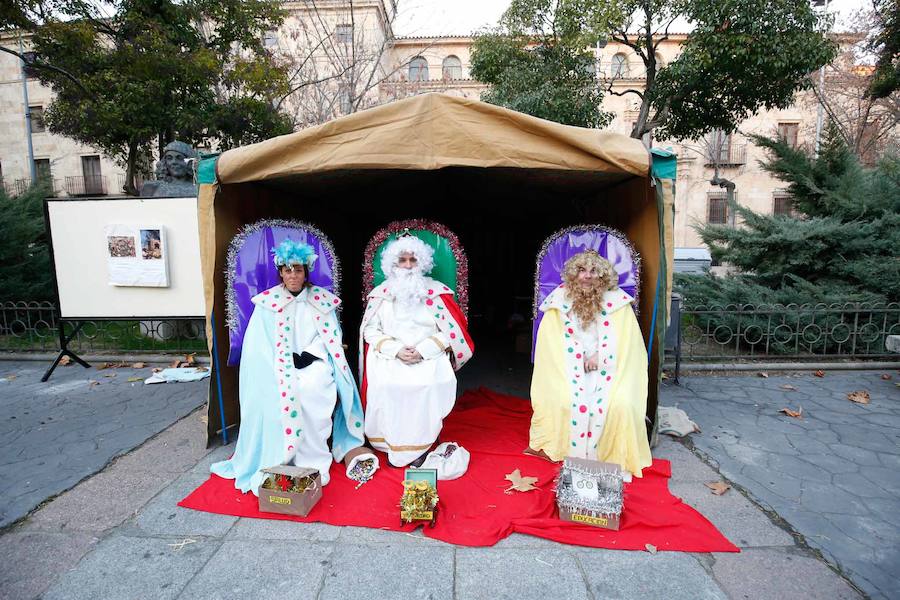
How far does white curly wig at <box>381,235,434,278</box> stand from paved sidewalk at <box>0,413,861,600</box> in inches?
72.9

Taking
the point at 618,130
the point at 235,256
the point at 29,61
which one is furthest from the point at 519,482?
the point at 618,130

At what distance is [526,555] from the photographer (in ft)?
7.67

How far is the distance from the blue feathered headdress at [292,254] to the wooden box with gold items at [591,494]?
219 centimetres

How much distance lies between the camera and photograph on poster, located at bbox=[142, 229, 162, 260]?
15.2 ft

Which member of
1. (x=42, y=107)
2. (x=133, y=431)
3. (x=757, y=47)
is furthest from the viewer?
(x=42, y=107)

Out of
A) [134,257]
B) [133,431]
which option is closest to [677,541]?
[133,431]

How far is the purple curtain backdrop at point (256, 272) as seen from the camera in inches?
134

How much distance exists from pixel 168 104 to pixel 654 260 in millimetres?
8530

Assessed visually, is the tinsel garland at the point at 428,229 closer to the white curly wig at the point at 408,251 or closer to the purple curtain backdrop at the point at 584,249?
the white curly wig at the point at 408,251

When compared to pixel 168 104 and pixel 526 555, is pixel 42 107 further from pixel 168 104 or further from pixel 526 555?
pixel 526 555

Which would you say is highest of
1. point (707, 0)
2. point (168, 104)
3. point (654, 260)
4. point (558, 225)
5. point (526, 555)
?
point (707, 0)

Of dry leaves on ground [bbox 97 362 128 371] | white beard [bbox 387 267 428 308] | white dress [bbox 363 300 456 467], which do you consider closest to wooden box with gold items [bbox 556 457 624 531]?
white dress [bbox 363 300 456 467]

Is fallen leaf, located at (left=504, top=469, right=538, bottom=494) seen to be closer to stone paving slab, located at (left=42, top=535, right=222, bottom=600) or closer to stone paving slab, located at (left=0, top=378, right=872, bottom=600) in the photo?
stone paving slab, located at (left=0, top=378, right=872, bottom=600)

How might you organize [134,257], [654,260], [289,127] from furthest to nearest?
[289,127]
[134,257]
[654,260]
